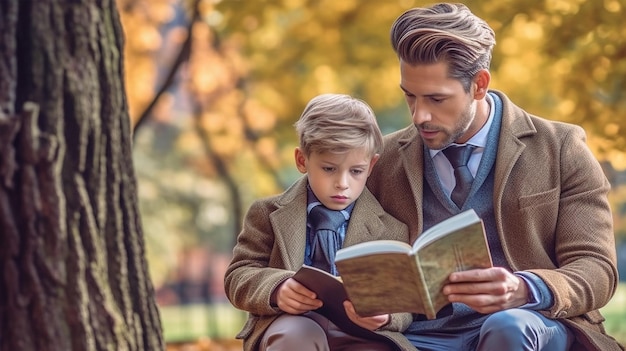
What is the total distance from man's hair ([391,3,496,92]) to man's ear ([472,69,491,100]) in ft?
0.06

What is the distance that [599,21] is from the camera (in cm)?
612

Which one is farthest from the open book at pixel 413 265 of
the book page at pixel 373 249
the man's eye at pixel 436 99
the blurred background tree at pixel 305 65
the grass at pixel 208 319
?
the grass at pixel 208 319

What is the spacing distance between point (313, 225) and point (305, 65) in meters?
9.19

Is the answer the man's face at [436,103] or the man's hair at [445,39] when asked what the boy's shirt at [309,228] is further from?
the man's hair at [445,39]

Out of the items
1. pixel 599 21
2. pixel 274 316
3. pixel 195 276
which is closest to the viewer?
pixel 274 316

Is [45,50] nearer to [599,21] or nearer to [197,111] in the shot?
[599,21]

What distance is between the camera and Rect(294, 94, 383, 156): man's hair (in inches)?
141

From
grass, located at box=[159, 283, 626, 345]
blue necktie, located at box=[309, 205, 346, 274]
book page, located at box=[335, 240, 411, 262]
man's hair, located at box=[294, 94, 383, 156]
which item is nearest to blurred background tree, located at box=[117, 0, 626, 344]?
grass, located at box=[159, 283, 626, 345]

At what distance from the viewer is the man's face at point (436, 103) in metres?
3.69

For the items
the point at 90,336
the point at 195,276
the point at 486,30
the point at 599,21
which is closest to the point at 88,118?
the point at 90,336

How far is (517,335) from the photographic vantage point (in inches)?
129

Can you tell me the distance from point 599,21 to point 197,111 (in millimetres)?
7527

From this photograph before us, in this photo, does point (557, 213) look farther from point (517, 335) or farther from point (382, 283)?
point (382, 283)

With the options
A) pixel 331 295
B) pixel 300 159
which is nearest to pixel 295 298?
pixel 331 295
